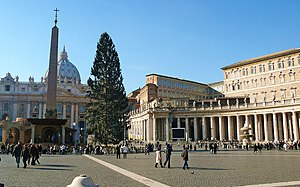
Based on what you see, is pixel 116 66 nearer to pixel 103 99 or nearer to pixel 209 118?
pixel 103 99

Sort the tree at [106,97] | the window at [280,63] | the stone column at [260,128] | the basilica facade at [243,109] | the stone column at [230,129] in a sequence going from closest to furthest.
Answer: the tree at [106,97]
the basilica facade at [243,109]
the stone column at [260,128]
the stone column at [230,129]
the window at [280,63]

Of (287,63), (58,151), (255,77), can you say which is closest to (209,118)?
(255,77)

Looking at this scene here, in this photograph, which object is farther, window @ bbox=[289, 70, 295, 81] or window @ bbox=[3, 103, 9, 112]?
window @ bbox=[3, 103, 9, 112]

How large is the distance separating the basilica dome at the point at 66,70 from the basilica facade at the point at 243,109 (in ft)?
229

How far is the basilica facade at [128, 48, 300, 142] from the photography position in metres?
55.4

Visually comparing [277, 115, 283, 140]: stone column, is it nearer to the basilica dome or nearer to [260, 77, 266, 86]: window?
[260, 77, 266, 86]: window

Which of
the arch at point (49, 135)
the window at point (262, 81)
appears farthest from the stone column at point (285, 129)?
the arch at point (49, 135)

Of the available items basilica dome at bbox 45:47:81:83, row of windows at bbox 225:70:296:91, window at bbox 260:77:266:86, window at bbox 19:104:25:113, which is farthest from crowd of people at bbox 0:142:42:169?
basilica dome at bbox 45:47:81:83

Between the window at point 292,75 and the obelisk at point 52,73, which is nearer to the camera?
the obelisk at point 52,73

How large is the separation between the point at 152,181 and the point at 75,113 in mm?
104231

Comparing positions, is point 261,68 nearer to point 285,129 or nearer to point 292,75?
point 292,75

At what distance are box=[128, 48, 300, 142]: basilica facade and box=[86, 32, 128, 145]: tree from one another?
1841cm

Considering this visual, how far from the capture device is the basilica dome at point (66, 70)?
13888cm

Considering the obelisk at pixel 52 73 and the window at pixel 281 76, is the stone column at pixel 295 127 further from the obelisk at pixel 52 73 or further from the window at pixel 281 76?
the obelisk at pixel 52 73
